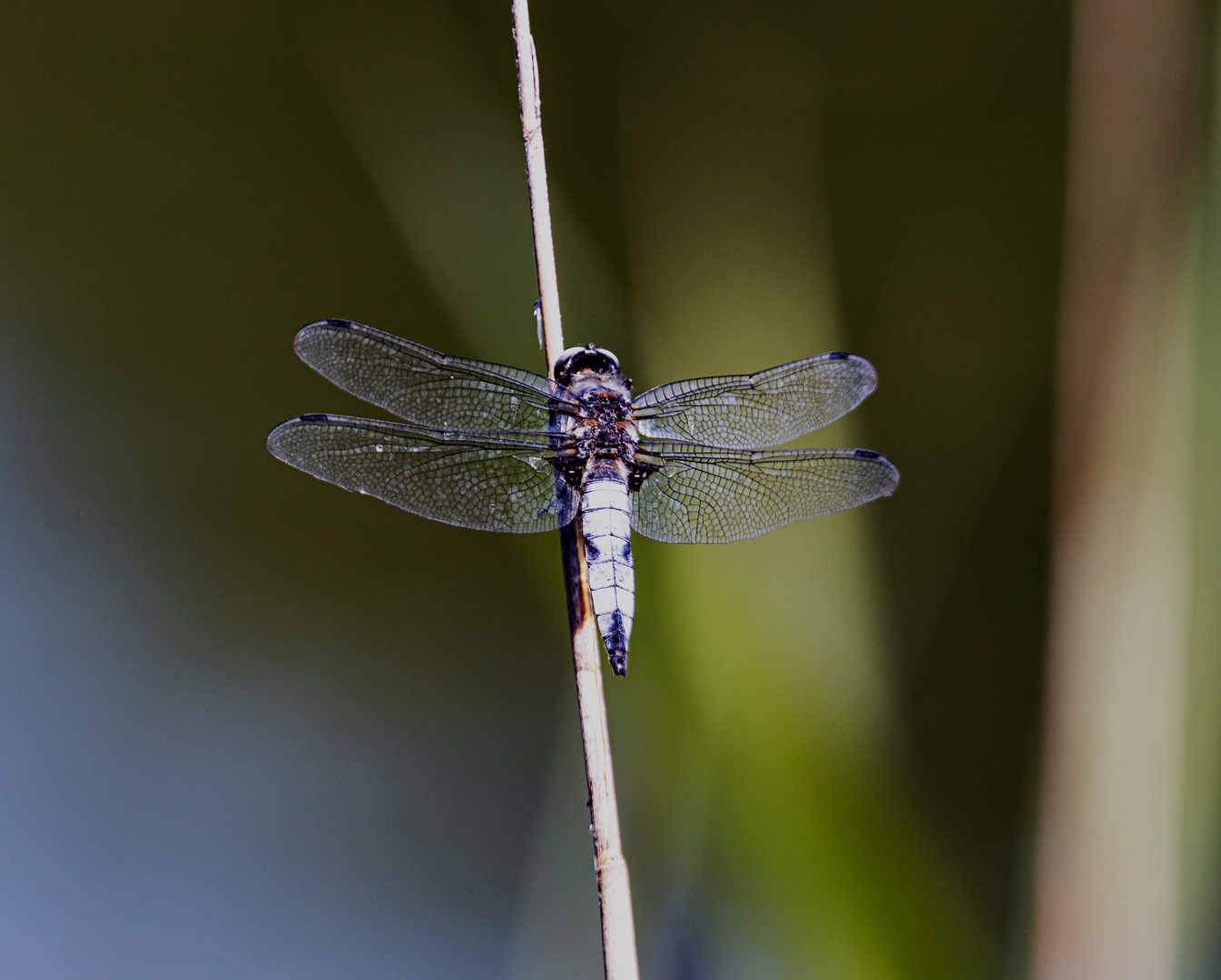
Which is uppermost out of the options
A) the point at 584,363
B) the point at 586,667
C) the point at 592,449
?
the point at 584,363

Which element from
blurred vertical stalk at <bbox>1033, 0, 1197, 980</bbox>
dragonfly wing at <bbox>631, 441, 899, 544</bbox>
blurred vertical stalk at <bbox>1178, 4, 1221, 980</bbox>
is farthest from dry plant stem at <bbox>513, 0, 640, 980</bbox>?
blurred vertical stalk at <bbox>1178, 4, 1221, 980</bbox>

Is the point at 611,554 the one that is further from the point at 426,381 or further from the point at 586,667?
the point at 426,381

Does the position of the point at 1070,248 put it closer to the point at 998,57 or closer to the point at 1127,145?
the point at 1127,145

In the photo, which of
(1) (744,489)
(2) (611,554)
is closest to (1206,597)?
(1) (744,489)

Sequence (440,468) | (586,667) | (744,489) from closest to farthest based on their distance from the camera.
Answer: (586,667) < (440,468) < (744,489)

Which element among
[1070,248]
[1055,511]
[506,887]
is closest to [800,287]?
[1070,248]

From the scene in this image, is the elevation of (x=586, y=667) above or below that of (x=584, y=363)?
below

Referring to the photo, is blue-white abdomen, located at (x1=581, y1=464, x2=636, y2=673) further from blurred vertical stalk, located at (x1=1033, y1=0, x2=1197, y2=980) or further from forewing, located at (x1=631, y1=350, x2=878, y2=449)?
blurred vertical stalk, located at (x1=1033, y1=0, x2=1197, y2=980)
